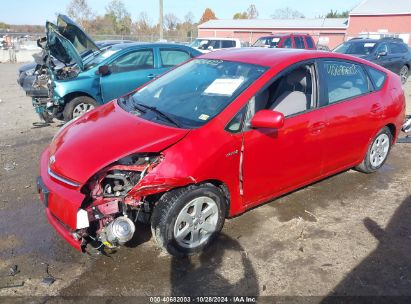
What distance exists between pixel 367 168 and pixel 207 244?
268cm

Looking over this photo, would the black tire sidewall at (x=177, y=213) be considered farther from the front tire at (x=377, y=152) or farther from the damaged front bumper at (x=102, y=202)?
the front tire at (x=377, y=152)

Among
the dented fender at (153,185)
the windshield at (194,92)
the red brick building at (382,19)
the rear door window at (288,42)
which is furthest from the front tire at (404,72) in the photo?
the red brick building at (382,19)

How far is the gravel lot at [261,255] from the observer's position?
2.84 meters

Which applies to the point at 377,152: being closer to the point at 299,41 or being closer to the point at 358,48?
the point at 358,48

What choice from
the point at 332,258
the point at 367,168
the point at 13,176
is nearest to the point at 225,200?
the point at 332,258

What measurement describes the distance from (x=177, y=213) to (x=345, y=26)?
43.2 m

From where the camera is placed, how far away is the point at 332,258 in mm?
3191

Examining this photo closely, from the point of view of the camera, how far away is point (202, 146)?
2.96 m

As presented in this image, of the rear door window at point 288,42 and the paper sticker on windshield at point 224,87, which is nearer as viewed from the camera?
the paper sticker on windshield at point 224,87

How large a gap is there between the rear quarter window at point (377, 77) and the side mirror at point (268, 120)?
2.09m

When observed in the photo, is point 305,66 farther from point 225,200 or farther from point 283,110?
point 225,200

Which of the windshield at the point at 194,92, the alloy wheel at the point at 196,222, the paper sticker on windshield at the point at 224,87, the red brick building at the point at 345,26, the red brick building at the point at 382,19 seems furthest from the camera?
the red brick building at the point at 345,26

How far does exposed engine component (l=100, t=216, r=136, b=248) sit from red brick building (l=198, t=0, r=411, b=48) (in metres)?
29.1

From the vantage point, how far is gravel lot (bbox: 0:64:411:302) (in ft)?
9.32
